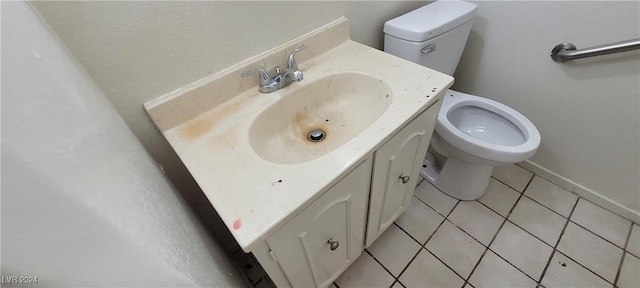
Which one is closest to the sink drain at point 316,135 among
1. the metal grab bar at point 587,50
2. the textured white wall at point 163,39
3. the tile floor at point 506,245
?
the textured white wall at point 163,39

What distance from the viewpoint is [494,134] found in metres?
1.22

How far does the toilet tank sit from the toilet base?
458mm

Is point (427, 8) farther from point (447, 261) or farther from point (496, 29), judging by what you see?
point (447, 261)

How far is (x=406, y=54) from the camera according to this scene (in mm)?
1020

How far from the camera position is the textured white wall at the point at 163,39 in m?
0.54

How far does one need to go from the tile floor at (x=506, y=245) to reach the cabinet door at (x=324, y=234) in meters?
0.33

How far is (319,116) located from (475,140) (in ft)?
2.03

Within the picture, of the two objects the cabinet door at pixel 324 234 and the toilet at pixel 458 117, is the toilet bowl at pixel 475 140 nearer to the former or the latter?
the toilet at pixel 458 117

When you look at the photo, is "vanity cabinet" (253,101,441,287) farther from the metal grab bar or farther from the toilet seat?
the metal grab bar

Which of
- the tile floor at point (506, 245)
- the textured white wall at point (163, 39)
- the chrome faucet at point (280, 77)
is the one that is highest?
the textured white wall at point (163, 39)

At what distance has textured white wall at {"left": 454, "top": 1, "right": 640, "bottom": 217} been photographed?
3.17ft

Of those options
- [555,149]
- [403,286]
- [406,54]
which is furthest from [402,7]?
[403,286]

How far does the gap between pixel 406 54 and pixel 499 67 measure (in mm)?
587

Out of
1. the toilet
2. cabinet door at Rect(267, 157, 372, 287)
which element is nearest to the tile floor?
the toilet
